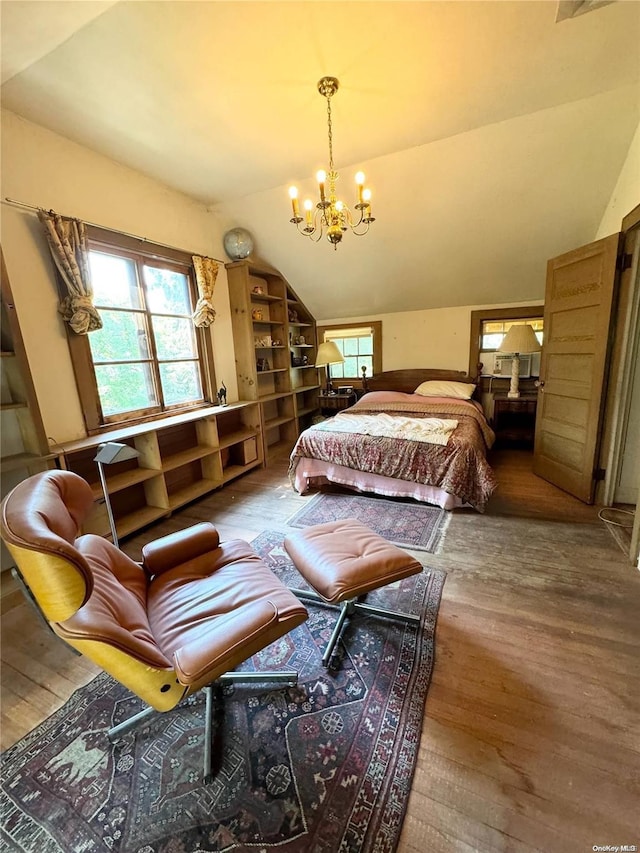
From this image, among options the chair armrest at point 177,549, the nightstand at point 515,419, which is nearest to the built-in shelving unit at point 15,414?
the chair armrest at point 177,549

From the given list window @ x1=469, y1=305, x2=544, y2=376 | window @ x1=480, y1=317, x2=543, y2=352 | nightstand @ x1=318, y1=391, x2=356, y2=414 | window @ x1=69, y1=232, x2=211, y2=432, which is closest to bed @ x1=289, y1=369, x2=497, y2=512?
window @ x1=469, y1=305, x2=544, y2=376

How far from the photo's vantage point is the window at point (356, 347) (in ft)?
16.8

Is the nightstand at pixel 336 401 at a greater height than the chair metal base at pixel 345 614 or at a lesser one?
greater

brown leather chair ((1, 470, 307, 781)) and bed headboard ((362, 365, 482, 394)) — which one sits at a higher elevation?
bed headboard ((362, 365, 482, 394))

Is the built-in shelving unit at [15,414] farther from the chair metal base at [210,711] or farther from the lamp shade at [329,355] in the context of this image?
the lamp shade at [329,355]

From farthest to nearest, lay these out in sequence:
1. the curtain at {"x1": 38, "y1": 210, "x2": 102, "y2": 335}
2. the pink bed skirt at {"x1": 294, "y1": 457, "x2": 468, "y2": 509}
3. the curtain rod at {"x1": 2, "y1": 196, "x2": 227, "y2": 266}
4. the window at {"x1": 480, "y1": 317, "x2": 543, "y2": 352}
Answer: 1. the window at {"x1": 480, "y1": 317, "x2": 543, "y2": 352}
2. the pink bed skirt at {"x1": 294, "y1": 457, "x2": 468, "y2": 509}
3. the curtain at {"x1": 38, "y1": 210, "x2": 102, "y2": 335}
4. the curtain rod at {"x1": 2, "y1": 196, "x2": 227, "y2": 266}

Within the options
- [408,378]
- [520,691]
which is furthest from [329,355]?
[520,691]

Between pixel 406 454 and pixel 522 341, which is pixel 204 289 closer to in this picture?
pixel 406 454

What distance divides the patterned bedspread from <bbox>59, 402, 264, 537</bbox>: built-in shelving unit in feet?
2.80

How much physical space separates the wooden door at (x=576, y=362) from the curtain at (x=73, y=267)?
12.1 ft

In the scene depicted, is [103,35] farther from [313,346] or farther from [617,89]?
[313,346]

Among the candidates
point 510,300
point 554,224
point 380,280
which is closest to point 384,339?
point 380,280

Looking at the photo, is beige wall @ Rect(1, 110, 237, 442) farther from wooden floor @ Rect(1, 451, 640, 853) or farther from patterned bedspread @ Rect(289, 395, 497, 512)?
patterned bedspread @ Rect(289, 395, 497, 512)

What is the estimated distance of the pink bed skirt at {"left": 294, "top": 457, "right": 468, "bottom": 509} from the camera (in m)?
2.87
